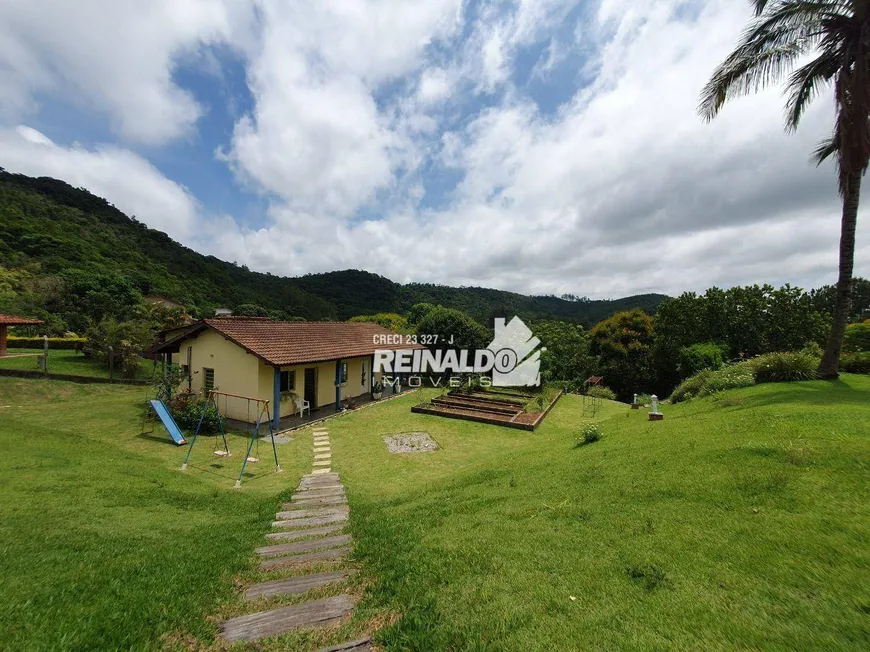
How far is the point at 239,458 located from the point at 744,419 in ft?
36.7

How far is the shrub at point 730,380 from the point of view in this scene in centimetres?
1044

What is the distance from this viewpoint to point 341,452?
33.8 ft

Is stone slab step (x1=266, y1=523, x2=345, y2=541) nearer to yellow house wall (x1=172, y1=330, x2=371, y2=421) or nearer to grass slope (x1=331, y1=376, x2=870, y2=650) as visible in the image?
grass slope (x1=331, y1=376, x2=870, y2=650)

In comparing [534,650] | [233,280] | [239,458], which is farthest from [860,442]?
[233,280]

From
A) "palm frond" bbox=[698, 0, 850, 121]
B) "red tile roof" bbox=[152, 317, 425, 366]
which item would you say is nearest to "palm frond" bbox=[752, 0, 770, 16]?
"palm frond" bbox=[698, 0, 850, 121]

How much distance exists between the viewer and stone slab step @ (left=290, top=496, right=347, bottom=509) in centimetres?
626

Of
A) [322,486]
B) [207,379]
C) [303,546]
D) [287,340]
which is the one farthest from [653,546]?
[207,379]

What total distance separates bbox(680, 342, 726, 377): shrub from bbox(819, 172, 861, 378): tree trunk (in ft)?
24.6

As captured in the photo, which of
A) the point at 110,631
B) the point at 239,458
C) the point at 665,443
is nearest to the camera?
the point at 110,631

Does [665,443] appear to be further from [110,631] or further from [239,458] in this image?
[239,458]

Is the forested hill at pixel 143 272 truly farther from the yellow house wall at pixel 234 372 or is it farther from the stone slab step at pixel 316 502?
the stone slab step at pixel 316 502

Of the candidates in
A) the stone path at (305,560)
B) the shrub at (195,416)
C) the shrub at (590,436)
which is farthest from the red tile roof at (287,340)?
the shrub at (590,436)

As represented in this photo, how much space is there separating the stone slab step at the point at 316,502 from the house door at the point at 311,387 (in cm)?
889

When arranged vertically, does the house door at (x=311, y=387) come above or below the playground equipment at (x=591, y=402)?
above
